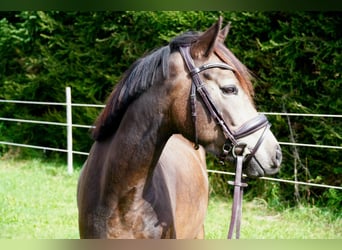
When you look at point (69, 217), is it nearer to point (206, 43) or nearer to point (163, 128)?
point (163, 128)

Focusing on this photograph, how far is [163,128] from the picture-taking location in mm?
1824

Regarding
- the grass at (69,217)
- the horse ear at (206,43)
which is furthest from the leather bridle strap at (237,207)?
the grass at (69,217)

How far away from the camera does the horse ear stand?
170cm

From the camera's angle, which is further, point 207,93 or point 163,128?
point 163,128

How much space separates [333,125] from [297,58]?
2.95 ft

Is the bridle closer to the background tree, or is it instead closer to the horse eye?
the horse eye

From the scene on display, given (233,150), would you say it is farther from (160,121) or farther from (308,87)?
(308,87)

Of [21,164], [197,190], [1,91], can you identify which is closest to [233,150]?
[197,190]

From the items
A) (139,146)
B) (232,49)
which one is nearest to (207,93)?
(139,146)

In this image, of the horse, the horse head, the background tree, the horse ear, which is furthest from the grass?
the horse ear

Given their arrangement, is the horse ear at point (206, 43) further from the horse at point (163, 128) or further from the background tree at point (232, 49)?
the background tree at point (232, 49)

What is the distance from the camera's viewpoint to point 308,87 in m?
5.09

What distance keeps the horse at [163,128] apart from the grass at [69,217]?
2.07 meters

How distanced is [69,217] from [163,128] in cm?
326
